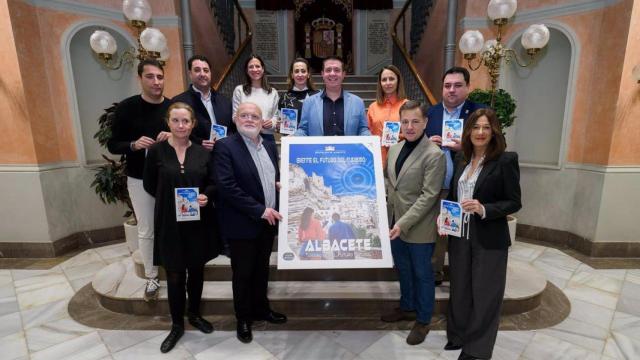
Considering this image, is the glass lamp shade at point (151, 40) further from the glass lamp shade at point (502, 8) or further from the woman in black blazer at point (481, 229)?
the glass lamp shade at point (502, 8)

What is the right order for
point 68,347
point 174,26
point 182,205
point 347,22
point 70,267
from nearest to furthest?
1. point 182,205
2. point 68,347
3. point 70,267
4. point 174,26
5. point 347,22

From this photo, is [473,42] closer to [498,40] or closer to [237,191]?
[498,40]

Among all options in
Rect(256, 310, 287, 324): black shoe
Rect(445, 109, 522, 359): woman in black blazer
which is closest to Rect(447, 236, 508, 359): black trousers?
Rect(445, 109, 522, 359): woman in black blazer

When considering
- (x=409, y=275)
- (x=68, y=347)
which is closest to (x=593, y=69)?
(x=409, y=275)

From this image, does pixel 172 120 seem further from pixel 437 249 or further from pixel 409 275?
pixel 437 249

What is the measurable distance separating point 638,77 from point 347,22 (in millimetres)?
7510

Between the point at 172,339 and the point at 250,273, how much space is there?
0.79 meters

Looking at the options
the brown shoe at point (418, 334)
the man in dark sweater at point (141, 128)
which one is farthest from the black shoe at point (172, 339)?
the brown shoe at point (418, 334)

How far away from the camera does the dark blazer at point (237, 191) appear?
7.24ft

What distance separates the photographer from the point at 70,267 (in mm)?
4051

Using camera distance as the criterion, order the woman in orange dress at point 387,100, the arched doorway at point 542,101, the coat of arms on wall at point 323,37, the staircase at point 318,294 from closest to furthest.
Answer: the woman in orange dress at point 387,100, the staircase at point 318,294, the arched doorway at point 542,101, the coat of arms on wall at point 323,37

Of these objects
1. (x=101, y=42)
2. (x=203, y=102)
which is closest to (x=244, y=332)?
(x=203, y=102)

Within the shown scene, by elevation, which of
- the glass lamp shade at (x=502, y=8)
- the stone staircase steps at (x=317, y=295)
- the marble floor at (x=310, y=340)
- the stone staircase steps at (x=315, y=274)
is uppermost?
the glass lamp shade at (x=502, y=8)

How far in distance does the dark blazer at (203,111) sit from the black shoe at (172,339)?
1441mm
